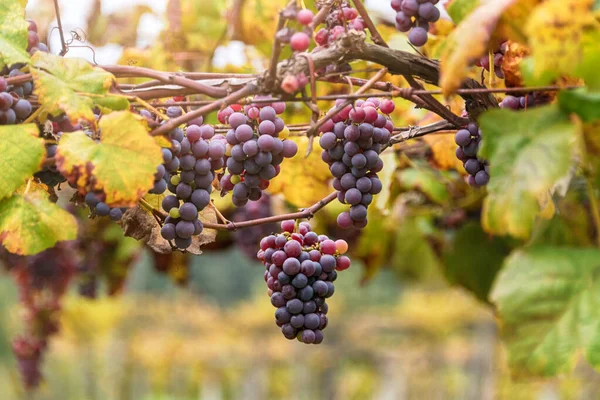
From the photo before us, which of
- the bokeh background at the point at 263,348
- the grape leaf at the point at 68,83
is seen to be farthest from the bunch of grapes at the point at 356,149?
the bokeh background at the point at 263,348

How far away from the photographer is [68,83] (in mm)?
689

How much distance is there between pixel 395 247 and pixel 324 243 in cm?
153

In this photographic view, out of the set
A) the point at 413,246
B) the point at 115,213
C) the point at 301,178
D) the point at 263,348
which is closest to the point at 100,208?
the point at 115,213

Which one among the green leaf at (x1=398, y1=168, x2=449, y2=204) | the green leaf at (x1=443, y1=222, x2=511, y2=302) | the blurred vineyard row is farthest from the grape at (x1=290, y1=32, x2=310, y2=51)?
the blurred vineyard row

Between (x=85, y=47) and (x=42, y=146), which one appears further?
(x=85, y=47)

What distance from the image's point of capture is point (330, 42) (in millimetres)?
746

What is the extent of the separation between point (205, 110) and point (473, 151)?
0.34m

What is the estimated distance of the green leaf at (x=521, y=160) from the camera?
54cm

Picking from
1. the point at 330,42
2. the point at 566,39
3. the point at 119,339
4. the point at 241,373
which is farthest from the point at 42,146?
the point at 241,373

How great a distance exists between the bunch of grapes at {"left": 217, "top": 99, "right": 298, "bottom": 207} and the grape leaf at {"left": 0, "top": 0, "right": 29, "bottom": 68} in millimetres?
229

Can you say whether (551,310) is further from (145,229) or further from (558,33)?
(145,229)

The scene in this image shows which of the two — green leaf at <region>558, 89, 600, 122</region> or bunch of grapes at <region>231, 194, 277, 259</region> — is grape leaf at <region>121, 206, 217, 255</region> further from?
bunch of grapes at <region>231, 194, 277, 259</region>

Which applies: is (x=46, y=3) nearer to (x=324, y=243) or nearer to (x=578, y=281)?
(x=324, y=243)

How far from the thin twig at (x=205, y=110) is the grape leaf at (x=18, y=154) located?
117mm
